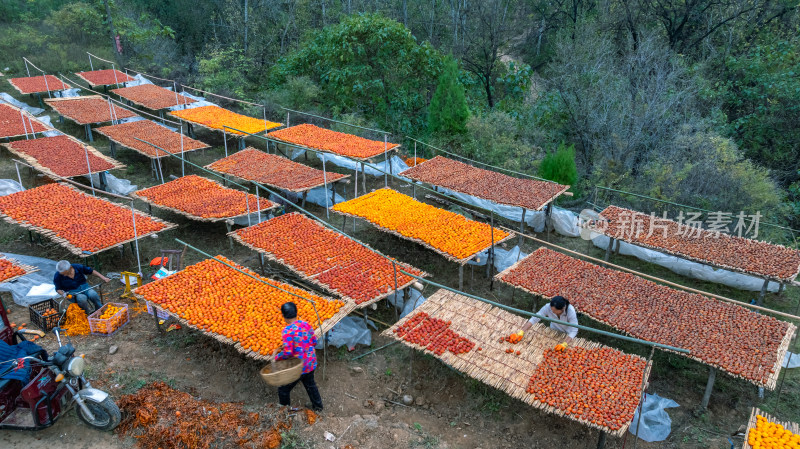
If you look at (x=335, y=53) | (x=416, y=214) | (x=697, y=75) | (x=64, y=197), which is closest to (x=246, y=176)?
(x=64, y=197)

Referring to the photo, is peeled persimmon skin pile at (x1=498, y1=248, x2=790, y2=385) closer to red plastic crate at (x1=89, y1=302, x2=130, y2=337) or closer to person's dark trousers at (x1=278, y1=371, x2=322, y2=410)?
person's dark trousers at (x1=278, y1=371, x2=322, y2=410)

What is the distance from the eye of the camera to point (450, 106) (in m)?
18.1

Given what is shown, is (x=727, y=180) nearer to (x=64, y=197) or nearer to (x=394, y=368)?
(x=394, y=368)

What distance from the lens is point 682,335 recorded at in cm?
746

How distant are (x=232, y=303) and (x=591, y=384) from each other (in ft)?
17.8

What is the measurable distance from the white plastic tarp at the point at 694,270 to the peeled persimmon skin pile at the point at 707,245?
66 cm

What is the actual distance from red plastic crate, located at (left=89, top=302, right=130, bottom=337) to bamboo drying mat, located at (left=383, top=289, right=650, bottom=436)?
4.65m

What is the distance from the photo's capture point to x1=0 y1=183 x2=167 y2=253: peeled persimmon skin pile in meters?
9.60

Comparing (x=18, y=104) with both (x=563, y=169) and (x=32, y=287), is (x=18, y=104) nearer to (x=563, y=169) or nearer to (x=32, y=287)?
(x=32, y=287)

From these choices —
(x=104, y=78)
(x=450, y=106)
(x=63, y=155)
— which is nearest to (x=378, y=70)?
(x=450, y=106)

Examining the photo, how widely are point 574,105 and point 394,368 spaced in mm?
14121

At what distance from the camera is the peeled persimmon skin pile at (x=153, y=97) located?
1877cm

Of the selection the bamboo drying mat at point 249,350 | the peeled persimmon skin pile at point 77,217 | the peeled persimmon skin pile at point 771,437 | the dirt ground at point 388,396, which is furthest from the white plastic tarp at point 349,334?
the peeled persimmon skin pile at point 771,437

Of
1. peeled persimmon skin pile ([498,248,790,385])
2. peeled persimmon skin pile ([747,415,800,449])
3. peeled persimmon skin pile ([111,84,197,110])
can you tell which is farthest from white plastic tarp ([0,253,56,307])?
peeled persimmon skin pile ([747,415,800,449])
